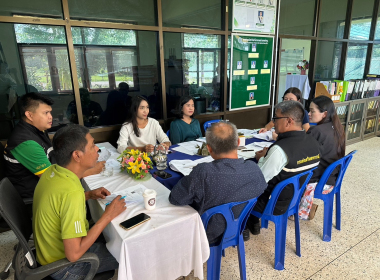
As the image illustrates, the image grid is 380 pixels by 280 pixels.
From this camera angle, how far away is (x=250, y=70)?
13.5 feet

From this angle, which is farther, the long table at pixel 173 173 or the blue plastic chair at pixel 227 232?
the long table at pixel 173 173

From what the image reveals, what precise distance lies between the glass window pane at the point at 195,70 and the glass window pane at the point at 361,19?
11.3ft

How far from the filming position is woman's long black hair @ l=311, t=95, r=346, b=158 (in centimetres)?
230

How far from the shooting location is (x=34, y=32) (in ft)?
8.33

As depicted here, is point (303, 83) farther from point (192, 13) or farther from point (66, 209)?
point (66, 209)

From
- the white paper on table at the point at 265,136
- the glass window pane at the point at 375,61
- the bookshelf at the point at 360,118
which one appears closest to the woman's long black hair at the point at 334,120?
the white paper on table at the point at 265,136

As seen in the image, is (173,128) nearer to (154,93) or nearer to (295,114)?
(154,93)

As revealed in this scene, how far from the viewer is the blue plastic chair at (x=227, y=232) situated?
1.42 meters

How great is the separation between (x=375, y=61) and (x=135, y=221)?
694 centimetres

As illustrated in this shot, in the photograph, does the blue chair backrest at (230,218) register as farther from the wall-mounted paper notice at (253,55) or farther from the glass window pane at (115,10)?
the wall-mounted paper notice at (253,55)

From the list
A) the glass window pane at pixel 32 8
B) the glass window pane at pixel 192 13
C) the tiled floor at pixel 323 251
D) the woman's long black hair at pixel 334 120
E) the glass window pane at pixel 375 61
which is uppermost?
the glass window pane at pixel 192 13

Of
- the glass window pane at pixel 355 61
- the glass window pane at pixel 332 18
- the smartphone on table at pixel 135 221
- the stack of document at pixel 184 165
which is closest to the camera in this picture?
the smartphone on table at pixel 135 221

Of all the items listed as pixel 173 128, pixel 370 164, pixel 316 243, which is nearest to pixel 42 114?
pixel 173 128

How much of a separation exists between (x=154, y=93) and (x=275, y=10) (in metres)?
2.53
